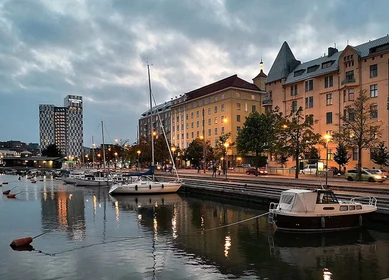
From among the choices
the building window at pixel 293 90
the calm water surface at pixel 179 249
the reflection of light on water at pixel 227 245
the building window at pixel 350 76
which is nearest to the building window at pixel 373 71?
the building window at pixel 350 76

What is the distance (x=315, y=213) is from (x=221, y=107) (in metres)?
84.8

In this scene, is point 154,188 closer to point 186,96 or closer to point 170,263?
point 170,263

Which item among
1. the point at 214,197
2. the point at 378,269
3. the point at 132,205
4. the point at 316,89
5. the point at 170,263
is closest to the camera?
the point at 378,269

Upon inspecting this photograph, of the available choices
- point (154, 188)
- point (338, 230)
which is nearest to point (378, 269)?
point (338, 230)

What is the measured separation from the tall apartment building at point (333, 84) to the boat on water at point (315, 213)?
31.9m

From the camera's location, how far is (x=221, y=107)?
347 ft

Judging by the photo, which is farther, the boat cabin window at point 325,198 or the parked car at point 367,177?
the parked car at point 367,177

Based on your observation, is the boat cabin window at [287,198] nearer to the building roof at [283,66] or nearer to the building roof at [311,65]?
the building roof at [311,65]

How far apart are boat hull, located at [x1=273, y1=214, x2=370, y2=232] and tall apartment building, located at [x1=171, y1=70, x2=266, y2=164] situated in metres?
72.5

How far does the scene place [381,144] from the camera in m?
54.2

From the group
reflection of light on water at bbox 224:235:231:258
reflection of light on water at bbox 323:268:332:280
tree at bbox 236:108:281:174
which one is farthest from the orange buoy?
tree at bbox 236:108:281:174

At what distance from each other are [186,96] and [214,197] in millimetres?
87036

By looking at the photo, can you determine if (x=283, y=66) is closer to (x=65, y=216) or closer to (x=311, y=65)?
(x=311, y=65)

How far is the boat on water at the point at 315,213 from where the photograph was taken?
22.2m
